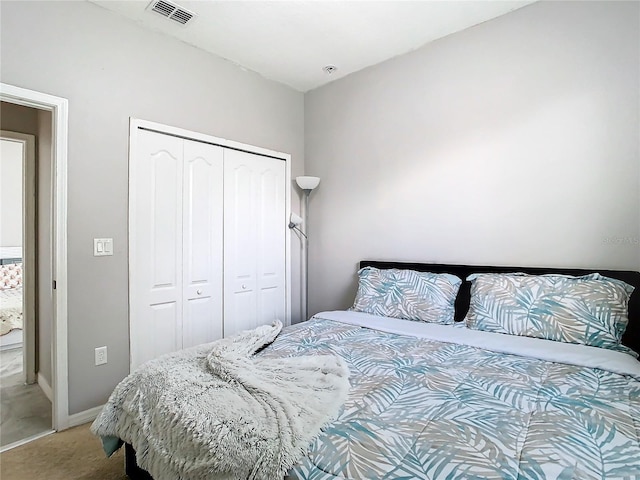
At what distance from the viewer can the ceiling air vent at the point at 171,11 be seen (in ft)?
7.66

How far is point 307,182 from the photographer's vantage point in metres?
3.43

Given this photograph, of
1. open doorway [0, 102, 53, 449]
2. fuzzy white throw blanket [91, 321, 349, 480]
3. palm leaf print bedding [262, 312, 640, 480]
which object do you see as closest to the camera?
palm leaf print bedding [262, 312, 640, 480]

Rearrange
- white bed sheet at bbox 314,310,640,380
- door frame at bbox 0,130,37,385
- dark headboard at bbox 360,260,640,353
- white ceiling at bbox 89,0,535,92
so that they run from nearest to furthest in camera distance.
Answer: white bed sheet at bbox 314,310,640,380 < dark headboard at bbox 360,260,640,353 < white ceiling at bbox 89,0,535,92 < door frame at bbox 0,130,37,385

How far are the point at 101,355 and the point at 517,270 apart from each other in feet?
9.30

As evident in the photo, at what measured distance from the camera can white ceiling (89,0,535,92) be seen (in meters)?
2.38

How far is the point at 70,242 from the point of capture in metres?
2.24

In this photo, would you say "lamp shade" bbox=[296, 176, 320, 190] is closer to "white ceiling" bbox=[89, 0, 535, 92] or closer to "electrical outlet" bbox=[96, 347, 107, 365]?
"white ceiling" bbox=[89, 0, 535, 92]

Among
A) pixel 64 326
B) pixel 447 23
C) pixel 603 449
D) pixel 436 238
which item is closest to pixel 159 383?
pixel 64 326

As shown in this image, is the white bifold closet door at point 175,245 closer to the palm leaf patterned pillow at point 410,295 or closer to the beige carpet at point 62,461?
the beige carpet at point 62,461

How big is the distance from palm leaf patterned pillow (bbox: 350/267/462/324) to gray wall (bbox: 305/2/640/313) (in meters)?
0.31

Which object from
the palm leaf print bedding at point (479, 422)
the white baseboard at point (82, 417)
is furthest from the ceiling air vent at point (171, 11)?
the white baseboard at point (82, 417)

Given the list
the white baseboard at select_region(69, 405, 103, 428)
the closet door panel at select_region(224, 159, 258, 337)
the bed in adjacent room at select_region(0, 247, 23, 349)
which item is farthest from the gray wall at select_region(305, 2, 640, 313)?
the bed in adjacent room at select_region(0, 247, 23, 349)

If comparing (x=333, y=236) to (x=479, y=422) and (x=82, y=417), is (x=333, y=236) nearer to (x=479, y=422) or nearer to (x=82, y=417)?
(x=82, y=417)

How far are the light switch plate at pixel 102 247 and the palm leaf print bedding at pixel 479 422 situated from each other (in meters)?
1.79
